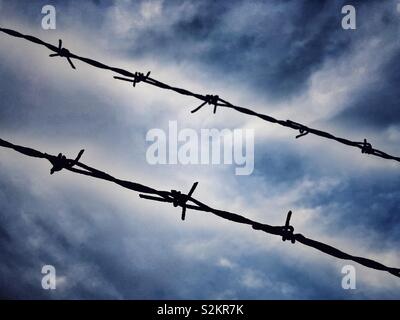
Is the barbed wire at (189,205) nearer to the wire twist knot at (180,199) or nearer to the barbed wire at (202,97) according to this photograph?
the wire twist knot at (180,199)

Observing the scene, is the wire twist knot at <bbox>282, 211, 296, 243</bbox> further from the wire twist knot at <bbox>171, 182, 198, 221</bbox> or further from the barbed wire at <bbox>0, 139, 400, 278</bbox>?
the wire twist knot at <bbox>171, 182, 198, 221</bbox>

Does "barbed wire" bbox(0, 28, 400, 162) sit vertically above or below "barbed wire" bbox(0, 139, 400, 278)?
above

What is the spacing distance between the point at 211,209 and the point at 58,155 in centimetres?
136

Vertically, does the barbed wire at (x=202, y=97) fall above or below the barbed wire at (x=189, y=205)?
above

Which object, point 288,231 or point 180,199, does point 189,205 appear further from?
point 288,231

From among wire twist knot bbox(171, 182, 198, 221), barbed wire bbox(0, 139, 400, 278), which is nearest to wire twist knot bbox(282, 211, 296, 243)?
barbed wire bbox(0, 139, 400, 278)

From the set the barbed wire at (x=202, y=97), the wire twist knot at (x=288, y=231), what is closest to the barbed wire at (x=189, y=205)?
the wire twist knot at (x=288, y=231)

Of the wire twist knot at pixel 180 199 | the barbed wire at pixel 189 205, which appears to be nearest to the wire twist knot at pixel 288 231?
the barbed wire at pixel 189 205

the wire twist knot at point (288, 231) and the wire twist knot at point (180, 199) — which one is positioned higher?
the wire twist knot at point (180, 199)

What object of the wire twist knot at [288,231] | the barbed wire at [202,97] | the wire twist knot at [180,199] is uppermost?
the barbed wire at [202,97]
